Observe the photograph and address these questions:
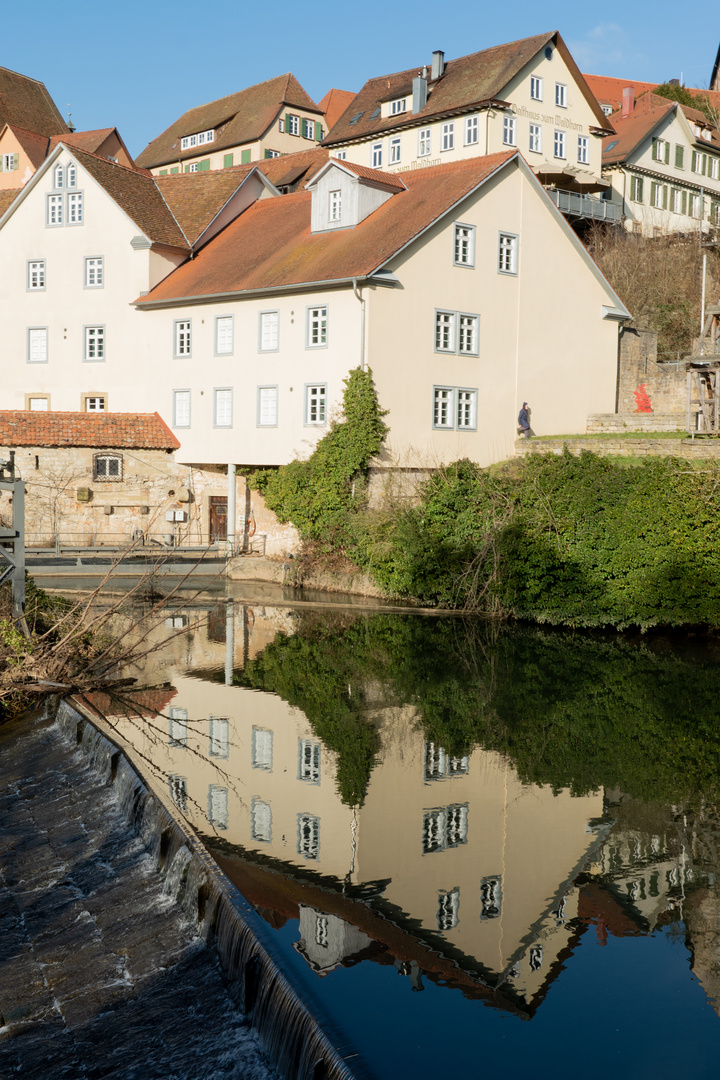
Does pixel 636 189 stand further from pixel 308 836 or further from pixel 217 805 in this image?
pixel 308 836

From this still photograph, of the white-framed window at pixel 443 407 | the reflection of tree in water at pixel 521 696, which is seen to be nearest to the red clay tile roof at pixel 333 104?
the white-framed window at pixel 443 407

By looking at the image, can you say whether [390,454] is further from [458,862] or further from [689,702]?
Answer: [458,862]

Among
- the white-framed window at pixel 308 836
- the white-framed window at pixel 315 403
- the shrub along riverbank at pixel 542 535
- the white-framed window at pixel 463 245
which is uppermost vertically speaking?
the white-framed window at pixel 463 245

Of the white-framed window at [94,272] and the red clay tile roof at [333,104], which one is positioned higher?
the red clay tile roof at [333,104]

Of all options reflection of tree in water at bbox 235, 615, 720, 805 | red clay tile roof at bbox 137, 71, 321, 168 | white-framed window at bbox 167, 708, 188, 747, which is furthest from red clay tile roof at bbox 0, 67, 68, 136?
white-framed window at bbox 167, 708, 188, 747

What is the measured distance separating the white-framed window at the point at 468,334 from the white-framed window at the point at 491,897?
20.8 m

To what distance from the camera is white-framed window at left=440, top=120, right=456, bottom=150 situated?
143ft

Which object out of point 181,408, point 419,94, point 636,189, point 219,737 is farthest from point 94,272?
point 636,189

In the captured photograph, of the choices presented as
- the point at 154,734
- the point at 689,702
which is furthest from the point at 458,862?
the point at 689,702

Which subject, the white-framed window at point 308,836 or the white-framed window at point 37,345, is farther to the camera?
the white-framed window at point 37,345

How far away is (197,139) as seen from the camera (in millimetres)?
63188

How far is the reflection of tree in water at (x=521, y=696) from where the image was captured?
499 inches

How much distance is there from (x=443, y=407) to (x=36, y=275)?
15.0 meters

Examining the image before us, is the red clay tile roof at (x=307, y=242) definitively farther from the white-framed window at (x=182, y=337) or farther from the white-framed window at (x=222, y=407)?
the white-framed window at (x=222, y=407)
